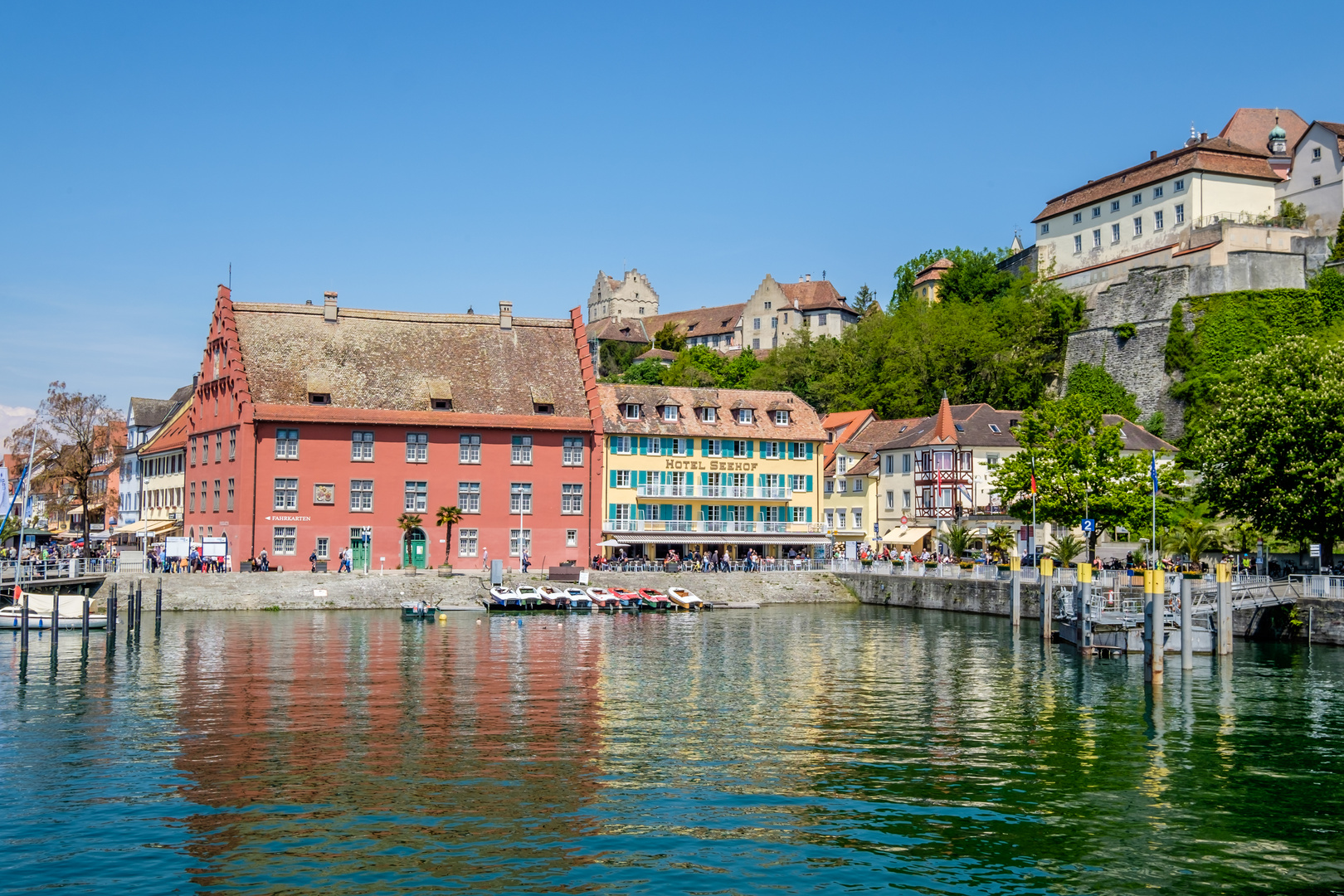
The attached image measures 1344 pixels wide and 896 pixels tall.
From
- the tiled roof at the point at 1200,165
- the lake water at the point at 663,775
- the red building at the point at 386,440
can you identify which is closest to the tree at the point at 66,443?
the red building at the point at 386,440

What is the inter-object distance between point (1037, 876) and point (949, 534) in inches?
2355

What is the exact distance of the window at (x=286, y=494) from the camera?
224 ft

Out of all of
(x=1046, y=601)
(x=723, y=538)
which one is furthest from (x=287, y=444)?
(x=1046, y=601)

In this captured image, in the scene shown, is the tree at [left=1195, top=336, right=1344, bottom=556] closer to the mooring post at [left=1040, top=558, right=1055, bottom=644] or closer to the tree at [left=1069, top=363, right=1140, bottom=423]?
the mooring post at [left=1040, top=558, right=1055, bottom=644]

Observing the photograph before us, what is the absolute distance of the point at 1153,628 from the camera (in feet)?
127

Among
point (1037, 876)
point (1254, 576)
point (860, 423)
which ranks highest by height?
point (860, 423)

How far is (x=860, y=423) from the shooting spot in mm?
98312

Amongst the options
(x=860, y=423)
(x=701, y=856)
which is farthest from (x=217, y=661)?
(x=860, y=423)

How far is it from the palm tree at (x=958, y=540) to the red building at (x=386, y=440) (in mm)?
21424

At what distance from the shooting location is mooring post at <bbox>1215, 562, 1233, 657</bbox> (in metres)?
43.9

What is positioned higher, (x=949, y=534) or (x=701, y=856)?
(x=949, y=534)

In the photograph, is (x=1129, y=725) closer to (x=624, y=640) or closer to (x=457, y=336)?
(x=624, y=640)

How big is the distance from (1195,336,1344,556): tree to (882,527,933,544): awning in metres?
29.8

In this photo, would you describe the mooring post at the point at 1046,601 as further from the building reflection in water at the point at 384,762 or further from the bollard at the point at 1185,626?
the building reflection in water at the point at 384,762
